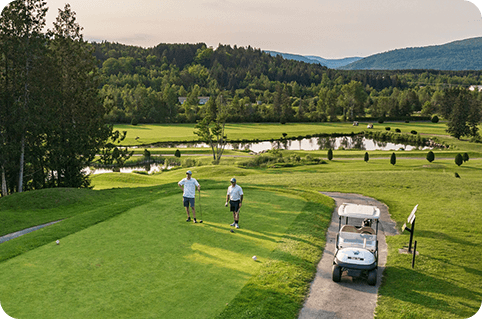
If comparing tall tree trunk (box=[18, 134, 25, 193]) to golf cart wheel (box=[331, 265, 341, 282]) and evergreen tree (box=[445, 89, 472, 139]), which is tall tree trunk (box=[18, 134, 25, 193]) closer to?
golf cart wheel (box=[331, 265, 341, 282])

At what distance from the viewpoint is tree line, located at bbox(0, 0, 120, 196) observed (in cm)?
3100

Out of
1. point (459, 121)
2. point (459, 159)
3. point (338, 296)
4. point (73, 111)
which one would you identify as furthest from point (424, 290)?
point (459, 121)

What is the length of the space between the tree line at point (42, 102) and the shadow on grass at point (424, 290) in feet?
94.8

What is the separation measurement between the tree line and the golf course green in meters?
8.74

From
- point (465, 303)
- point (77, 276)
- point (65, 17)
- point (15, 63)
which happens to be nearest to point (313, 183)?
point (465, 303)

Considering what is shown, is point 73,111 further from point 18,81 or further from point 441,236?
point 441,236

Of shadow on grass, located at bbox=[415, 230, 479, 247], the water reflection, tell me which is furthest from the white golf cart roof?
the water reflection

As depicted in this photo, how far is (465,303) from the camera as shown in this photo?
11.9 m

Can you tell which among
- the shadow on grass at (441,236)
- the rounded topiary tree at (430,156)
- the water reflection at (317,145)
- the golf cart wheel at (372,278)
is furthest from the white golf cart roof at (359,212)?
the water reflection at (317,145)

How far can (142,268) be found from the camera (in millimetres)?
12859

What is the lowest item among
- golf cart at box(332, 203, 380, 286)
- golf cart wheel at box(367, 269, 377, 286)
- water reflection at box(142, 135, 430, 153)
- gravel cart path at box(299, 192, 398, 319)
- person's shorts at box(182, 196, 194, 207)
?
water reflection at box(142, 135, 430, 153)

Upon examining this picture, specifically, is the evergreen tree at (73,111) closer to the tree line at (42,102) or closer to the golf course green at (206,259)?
the tree line at (42,102)

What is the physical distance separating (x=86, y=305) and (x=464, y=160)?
60564 mm

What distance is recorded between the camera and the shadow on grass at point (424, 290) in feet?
38.2
